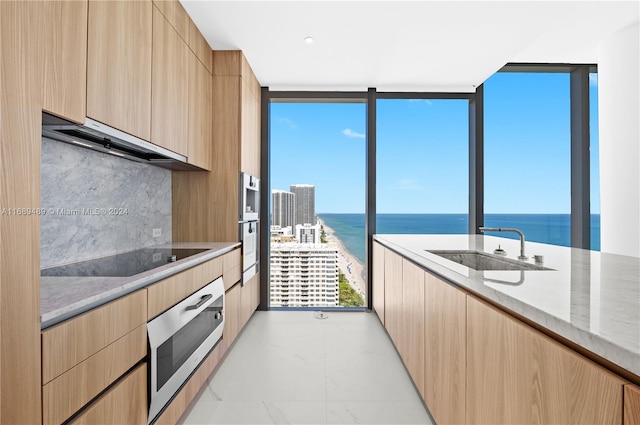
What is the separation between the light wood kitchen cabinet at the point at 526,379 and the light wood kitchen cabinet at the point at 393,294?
112 cm

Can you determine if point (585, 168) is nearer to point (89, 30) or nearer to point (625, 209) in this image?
point (625, 209)

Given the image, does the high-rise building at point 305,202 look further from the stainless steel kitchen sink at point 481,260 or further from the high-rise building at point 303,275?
the stainless steel kitchen sink at point 481,260

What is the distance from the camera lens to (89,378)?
947 millimetres

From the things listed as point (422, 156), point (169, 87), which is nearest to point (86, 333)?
point (169, 87)

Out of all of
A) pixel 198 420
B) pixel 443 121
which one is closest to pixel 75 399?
pixel 198 420

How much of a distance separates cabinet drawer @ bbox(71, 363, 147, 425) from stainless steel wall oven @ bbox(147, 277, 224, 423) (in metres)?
0.04

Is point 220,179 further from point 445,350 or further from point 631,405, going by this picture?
point 631,405

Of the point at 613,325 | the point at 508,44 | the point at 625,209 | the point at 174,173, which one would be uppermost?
the point at 508,44

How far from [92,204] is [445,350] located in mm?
1970

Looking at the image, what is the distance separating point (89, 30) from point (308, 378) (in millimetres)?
2155

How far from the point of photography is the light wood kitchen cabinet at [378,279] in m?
2.94

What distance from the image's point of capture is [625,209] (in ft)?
8.50

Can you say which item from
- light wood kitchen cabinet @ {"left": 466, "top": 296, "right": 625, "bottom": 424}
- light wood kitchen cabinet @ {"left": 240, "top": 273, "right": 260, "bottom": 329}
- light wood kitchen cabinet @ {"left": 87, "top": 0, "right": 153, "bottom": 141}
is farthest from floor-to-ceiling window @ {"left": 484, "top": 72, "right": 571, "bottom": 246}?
light wood kitchen cabinet @ {"left": 87, "top": 0, "right": 153, "bottom": 141}

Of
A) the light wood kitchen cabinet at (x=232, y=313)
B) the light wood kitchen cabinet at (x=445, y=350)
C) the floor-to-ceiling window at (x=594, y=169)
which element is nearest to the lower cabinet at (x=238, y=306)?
the light wood kitchen cabinet at (x=232, y=313)
